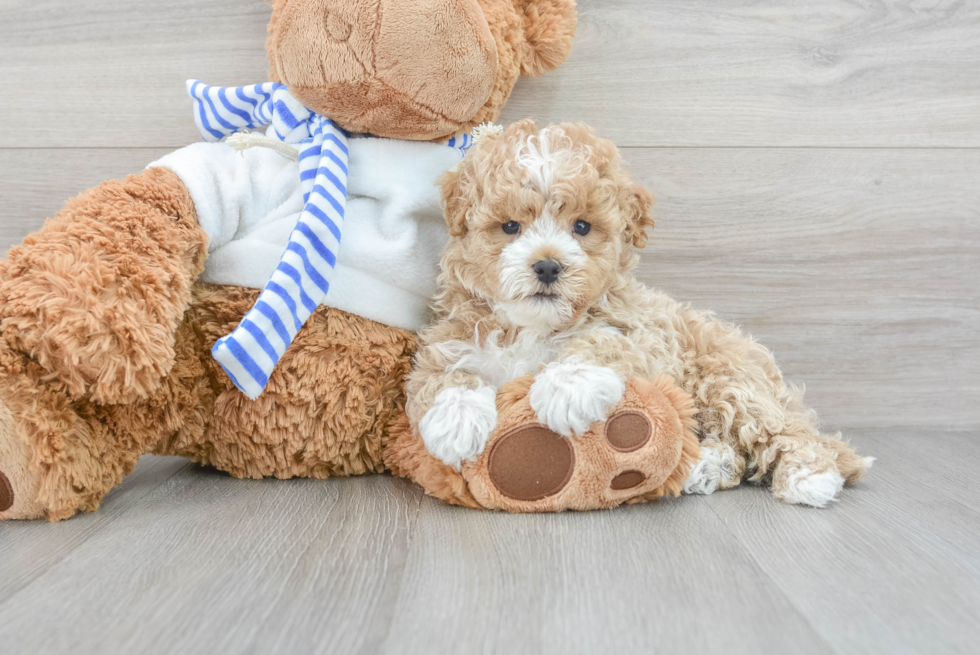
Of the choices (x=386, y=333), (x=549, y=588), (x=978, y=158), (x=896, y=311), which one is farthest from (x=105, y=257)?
(x=978, y=158)

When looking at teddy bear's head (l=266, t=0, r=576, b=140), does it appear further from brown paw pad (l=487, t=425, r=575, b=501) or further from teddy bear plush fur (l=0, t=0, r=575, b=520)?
brown paw pad (l=487, t=425, r=575, b=501)

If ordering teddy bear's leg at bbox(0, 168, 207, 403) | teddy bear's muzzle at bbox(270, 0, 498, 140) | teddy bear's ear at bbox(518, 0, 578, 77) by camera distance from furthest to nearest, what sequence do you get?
teddy bear's ear at bbox(518, 0, 578, 77) < teddy bear's muzzle at bbox(270, 0, 498, 140) < teddy bear's leg at bbox(0, 168, 207, 403)

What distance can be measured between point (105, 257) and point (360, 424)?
1.28 ft

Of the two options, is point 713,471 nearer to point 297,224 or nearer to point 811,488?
point 811,488

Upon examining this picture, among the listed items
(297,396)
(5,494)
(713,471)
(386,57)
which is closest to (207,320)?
(297,396)

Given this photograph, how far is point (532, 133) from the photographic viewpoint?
0.91 metres

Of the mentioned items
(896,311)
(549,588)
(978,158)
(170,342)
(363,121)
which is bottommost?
(549,588)

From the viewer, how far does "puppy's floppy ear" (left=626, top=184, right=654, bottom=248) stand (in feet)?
3.03

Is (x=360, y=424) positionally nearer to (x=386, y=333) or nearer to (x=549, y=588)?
(x=386, y=333)

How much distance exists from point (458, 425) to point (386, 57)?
48 centimetres

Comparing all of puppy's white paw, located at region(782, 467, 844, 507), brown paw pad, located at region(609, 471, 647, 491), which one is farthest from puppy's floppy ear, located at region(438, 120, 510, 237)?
puppy's white paw, located at region(782, 467, 844, 507)

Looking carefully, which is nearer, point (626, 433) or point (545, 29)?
point (626, 433)

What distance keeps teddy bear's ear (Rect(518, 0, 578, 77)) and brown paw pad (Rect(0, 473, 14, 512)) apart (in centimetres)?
87

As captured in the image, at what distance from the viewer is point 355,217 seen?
1.01 metres
